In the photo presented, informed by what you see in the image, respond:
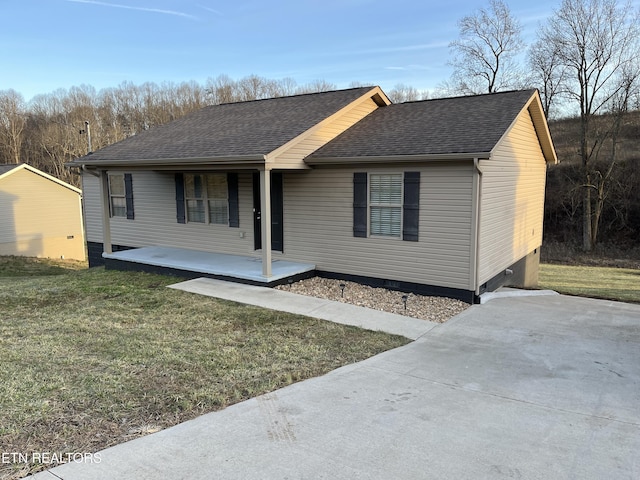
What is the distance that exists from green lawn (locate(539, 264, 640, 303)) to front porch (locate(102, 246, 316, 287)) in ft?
22.6

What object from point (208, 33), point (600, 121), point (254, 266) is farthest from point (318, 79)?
point (254, 266)

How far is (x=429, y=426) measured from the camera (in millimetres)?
3674

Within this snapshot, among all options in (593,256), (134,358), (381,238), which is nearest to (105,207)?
(381,238)

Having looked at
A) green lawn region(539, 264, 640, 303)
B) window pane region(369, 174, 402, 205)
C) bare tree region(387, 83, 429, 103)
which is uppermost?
bare tree region(387, 83, 429, 103)

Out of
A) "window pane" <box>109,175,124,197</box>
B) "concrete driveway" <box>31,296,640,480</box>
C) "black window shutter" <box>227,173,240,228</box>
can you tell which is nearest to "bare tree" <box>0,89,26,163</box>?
"window pane" <box>109,175,124,197</box>

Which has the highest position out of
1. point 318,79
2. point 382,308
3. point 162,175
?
point 318,79

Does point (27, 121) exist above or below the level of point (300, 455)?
above

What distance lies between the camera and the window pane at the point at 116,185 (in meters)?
12.8

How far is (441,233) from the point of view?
8141 mm

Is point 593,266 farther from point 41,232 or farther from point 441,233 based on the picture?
point 41,232

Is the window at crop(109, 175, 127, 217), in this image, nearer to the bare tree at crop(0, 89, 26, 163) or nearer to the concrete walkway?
the concrete walkway

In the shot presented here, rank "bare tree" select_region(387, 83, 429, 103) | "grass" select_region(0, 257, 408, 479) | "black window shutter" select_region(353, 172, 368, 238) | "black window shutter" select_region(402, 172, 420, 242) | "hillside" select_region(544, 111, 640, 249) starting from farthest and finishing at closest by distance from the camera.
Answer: "bare tree" select_region(387, 83, 429, 103), "hillside" select_region(544, 111, 640, 249), "black window shutter" select_region(353, 172, 368, 238), "black window shutter" select_region(402, 172, 420, 242), "grass" select_region(0, 257, 408, 479)

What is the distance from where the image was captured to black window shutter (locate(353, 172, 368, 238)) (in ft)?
28.8

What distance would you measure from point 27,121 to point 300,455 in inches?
1896
